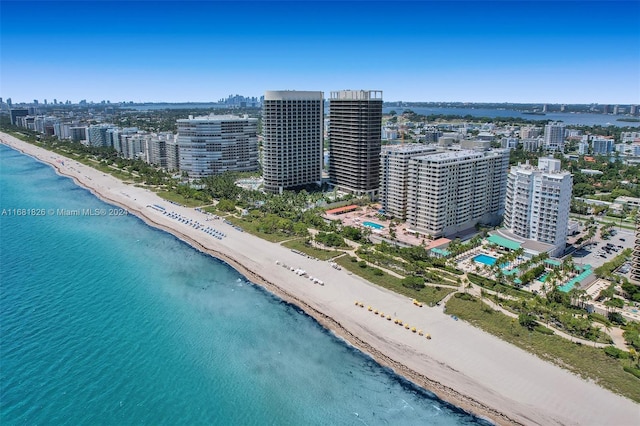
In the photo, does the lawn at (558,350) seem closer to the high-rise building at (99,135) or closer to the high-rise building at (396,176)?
the high-rise building at (396,176)

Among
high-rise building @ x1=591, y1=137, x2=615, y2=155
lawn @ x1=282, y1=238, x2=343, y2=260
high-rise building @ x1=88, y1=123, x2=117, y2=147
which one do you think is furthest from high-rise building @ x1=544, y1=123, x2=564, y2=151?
high-rise building @ x1=88, y1=123, x2=117, y2=147

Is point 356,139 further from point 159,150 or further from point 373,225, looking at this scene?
point 159,150

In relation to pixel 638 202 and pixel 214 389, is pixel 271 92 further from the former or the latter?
pixel 638 202

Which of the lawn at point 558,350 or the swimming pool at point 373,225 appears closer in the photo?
the lawn at point 558,350

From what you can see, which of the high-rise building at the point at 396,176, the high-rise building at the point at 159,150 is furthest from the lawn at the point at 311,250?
the high-rise building at the point at 159,150

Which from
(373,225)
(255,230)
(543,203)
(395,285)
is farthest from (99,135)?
(543,203)

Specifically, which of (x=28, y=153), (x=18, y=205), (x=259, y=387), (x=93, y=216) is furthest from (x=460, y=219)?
(x=28, y=153)

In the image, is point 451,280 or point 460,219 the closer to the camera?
point 451,280
